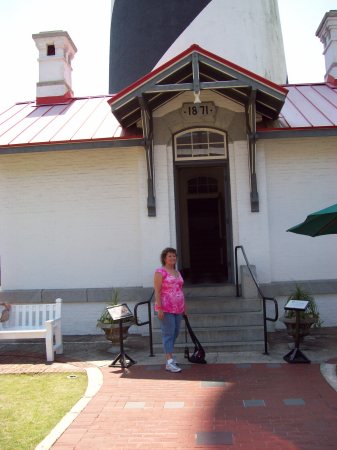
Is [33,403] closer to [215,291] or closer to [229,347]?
[229,347]

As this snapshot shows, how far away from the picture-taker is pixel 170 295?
650 cm

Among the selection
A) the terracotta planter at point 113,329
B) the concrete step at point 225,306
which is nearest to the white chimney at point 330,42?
the concrete step at point 225,306

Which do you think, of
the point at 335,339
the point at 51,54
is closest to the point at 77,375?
the point at 335,339

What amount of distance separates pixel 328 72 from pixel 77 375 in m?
9.94

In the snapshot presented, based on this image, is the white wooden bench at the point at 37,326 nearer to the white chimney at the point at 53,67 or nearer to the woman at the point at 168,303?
the woman at the point at 168,303

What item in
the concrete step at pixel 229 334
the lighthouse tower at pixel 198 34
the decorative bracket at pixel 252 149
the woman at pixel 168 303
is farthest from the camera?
the lighthouse tower at pixel 198 34

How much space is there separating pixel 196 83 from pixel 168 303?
357 centimetres

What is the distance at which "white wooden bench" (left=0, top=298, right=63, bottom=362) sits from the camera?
743 centimetres

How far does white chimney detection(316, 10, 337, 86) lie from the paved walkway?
24.6ft

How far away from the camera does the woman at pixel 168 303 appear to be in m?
6.44

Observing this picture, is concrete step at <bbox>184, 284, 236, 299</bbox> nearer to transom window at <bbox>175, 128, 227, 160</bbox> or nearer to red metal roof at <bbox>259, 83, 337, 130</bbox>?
transom window at <bbox>175, 128, 227, 160</bbox>

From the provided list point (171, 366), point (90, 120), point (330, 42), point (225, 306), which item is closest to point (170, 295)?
point (171, 366)

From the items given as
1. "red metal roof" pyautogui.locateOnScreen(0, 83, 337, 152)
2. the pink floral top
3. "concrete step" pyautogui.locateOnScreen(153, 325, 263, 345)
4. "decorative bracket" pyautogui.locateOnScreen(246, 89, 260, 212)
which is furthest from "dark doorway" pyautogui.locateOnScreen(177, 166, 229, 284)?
the pink floral top

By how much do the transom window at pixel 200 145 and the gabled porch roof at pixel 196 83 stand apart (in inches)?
43.9
